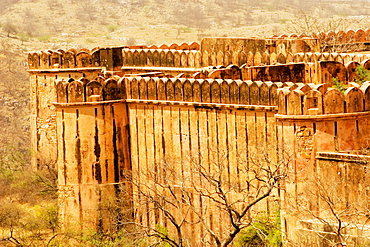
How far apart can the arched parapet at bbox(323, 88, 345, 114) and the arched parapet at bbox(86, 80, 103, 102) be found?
7.82m

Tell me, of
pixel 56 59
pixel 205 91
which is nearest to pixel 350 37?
pixel 56 59

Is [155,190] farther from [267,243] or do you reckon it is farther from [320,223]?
[320,223]

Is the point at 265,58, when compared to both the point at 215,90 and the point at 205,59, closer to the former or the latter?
the point at 205,59

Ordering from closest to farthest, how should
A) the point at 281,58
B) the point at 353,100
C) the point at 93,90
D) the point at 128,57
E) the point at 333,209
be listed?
the point at 333,209, the point at 353,100, the point at 93,90, the point at 281,58, the point at 128,57

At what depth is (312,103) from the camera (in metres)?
26.2

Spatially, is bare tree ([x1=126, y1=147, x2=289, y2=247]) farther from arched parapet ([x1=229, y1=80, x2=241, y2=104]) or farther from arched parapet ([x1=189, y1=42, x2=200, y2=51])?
arched parapet ([x1=189, y1=42, x2=200, y2=51])

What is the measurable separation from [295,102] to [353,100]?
115 centimetres

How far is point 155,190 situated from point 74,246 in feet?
8.45

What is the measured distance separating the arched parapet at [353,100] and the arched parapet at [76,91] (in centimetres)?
814

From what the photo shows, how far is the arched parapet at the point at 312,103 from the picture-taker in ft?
85.6

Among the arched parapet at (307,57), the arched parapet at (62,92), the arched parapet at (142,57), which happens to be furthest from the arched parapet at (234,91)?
the arched parapet at (142,57)

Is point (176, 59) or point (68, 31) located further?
point (68, 31)

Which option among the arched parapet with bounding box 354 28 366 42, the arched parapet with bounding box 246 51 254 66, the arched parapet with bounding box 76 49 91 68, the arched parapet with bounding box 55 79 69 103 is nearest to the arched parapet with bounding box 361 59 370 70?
the arched parapet with bounding box 246 51 254 66

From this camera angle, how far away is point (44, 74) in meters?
40.1
